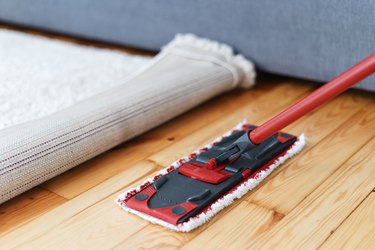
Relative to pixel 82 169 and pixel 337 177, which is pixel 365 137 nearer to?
pixel 337 177

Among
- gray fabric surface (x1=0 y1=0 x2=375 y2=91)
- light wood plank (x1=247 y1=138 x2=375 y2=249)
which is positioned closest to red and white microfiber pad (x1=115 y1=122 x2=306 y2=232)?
light wood plank (x1=247 y1=138 x2=375 y2=249)

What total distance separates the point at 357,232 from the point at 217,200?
25cm

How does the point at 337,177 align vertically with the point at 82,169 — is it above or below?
below

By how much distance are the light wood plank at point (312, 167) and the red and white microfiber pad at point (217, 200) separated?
2cm

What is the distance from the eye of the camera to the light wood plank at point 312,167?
1.04 meters

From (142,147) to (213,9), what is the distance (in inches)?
20.8

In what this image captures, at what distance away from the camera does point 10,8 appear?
211 centimetres

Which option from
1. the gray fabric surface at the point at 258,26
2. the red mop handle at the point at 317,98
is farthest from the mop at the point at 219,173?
the gray fabric surface at the point at 258,26

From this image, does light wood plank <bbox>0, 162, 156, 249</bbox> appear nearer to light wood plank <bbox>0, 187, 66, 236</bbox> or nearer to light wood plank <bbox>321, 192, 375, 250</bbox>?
light wood plank <bbox>0, 187, 66, 236</bbox>

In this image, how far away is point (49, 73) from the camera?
64.0 inches

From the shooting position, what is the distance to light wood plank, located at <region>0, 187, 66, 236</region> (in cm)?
100

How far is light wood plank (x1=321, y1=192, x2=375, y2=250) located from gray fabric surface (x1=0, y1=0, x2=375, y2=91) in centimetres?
50

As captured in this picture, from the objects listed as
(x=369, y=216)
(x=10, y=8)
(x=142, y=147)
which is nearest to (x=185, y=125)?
(x=142, y=147)

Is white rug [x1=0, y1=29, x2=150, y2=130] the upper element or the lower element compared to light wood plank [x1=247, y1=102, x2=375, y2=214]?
upper
